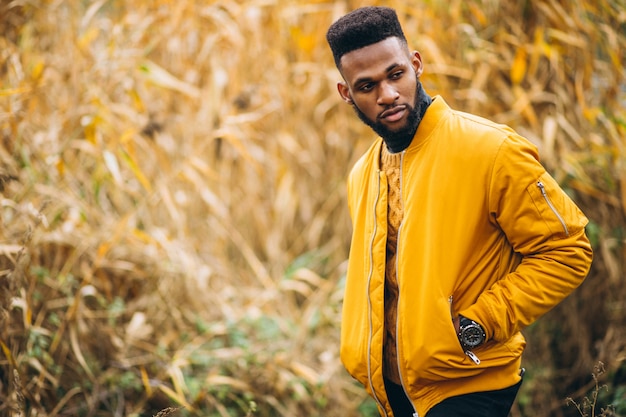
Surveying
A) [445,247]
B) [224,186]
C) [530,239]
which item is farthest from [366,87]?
[224,186]

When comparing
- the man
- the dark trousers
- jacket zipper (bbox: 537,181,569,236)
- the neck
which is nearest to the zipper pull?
the man

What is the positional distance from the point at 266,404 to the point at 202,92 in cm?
212

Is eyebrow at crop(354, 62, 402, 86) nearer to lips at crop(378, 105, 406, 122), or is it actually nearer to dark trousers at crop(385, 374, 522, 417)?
lips at crop(378, 105, 406, 122)

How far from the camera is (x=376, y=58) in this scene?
1.86 m

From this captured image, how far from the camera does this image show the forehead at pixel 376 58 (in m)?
1.85

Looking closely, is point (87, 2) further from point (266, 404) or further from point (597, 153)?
point (597, 153)

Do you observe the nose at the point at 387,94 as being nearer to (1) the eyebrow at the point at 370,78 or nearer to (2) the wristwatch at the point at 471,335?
(1) the eyebrow at the point at 370,78

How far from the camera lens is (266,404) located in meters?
3.46

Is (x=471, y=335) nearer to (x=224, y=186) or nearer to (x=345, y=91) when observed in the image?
(x=345, y=91)

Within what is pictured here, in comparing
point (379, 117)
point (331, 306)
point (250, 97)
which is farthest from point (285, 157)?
point (379, 117)

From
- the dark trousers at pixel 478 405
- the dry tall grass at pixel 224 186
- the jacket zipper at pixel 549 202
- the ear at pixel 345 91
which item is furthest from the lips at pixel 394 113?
the dry tall grass at pixel 224 186

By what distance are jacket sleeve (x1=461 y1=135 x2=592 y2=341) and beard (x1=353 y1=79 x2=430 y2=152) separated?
27 centimetres

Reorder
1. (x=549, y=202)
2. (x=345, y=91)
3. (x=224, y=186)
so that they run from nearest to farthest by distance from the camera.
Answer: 1. (x=549, y=202)
2. (x=345, y=91)
3. (x=224, y=186)

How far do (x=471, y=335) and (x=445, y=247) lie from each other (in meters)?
0.24
